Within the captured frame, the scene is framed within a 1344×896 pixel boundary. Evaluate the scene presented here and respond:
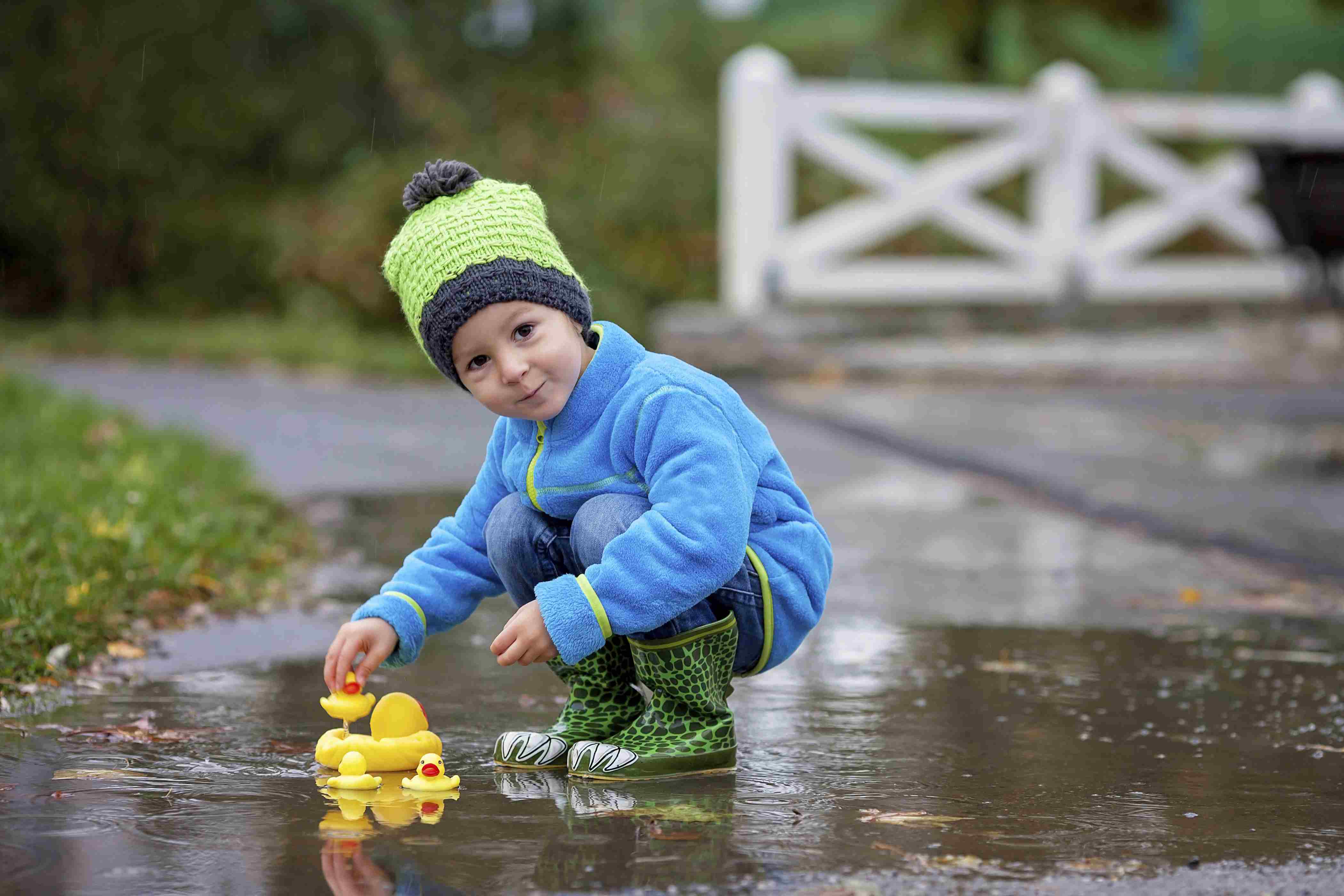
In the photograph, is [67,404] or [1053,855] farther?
[67,404]

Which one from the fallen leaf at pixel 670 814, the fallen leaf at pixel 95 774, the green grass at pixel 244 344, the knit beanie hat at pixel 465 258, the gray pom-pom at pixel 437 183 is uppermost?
the gray pom-pom at pixel 437 183

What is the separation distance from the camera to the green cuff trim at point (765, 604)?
2842 mm

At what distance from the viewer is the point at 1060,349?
31.1 feet

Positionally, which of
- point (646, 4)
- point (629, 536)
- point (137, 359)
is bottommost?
point (137, 359)

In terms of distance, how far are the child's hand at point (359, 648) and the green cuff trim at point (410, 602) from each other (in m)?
0.06

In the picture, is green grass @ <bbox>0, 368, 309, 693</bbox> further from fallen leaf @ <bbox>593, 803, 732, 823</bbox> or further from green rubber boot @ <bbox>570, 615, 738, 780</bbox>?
fallen leaf @ <bbox>593, 803, 732, 823</bbox>

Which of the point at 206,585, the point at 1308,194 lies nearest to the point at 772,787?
the point at 206,585

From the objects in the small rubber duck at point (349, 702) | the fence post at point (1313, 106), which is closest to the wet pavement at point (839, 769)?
the small rubber duck at point (349, 702)

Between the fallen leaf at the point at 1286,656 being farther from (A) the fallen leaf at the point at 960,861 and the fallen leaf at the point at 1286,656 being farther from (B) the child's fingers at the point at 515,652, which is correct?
(B) the child's fingers at the point at 515,652

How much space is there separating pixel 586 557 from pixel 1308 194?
24.8 ft

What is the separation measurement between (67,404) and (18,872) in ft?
15.9

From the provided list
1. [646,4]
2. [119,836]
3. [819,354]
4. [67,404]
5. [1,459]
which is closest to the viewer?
[119,836]

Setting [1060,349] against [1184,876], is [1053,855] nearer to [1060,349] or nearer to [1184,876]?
[1184,876]

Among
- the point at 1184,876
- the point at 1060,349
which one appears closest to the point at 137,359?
the point at 1060,349
